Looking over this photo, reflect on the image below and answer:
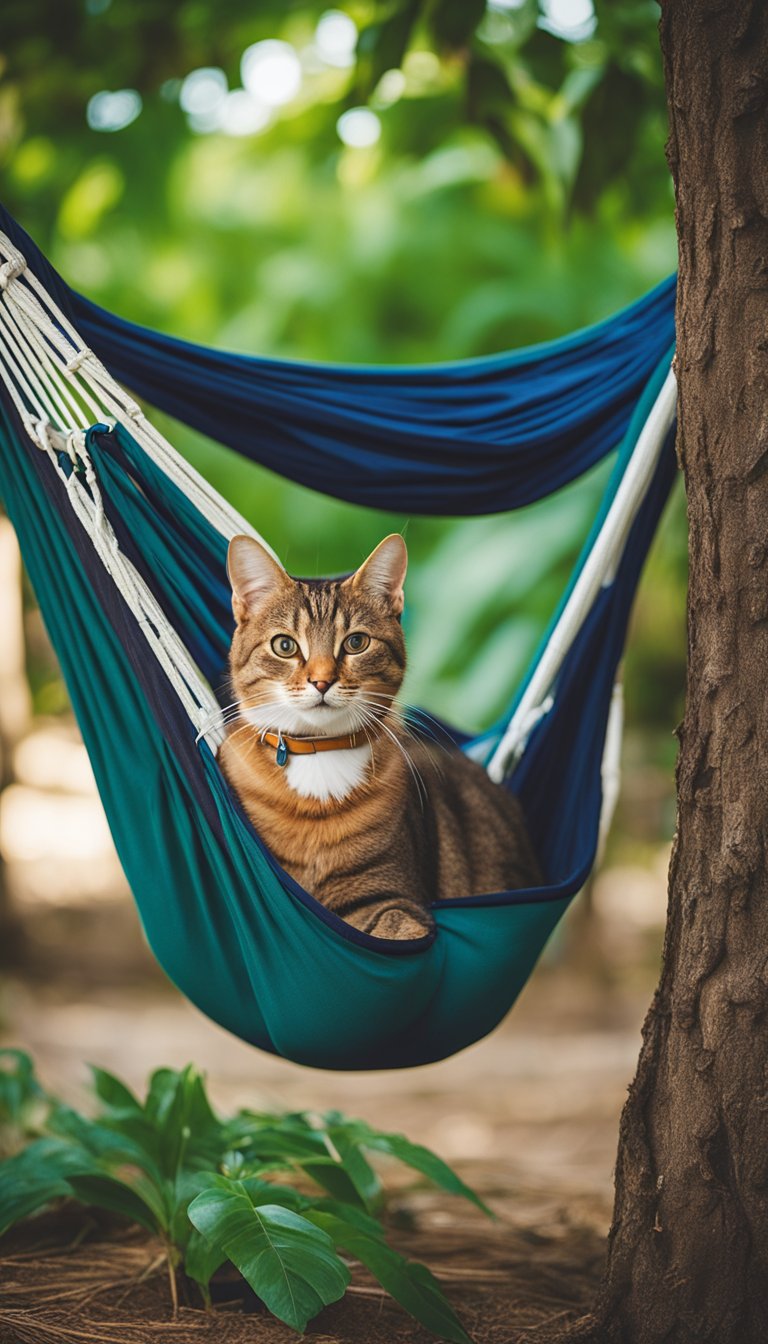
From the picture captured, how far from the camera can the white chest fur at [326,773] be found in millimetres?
1449

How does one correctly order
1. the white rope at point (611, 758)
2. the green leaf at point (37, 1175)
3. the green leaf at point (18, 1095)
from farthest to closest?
1. the green leaf at point (18, 1095)
2. the white rope at point (611, 758)
3. the green leaf at point (37, 1175)

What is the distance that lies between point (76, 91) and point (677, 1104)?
231 cm

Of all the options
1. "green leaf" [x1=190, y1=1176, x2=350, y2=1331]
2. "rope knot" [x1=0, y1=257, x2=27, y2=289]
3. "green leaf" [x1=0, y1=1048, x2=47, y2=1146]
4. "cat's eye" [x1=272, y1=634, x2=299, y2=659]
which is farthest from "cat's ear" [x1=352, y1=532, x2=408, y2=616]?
"green leaf" [x1=0, y1=1048, x2=47, y2=1146]

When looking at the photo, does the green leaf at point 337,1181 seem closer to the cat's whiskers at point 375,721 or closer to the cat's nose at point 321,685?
the cat's whiskers at point 375,721

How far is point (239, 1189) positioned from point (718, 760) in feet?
2.50

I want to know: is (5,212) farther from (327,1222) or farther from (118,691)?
(327,1222)

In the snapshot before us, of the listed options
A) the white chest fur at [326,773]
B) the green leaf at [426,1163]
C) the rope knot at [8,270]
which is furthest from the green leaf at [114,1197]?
the rope knot at [8,270]

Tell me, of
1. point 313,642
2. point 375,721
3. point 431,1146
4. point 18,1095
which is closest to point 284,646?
point 313,642

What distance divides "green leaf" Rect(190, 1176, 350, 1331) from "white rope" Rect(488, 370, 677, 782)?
2.36 ft

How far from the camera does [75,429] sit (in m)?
1.39

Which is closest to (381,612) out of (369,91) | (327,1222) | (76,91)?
(327,1222)

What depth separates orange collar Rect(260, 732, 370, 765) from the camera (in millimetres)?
1437

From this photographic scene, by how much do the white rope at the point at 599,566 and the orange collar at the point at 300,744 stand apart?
0.36 meters

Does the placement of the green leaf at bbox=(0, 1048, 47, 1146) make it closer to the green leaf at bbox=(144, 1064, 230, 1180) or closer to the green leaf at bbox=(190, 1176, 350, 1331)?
the green leaf at bbox=(144, 1064, 230, 1180)
